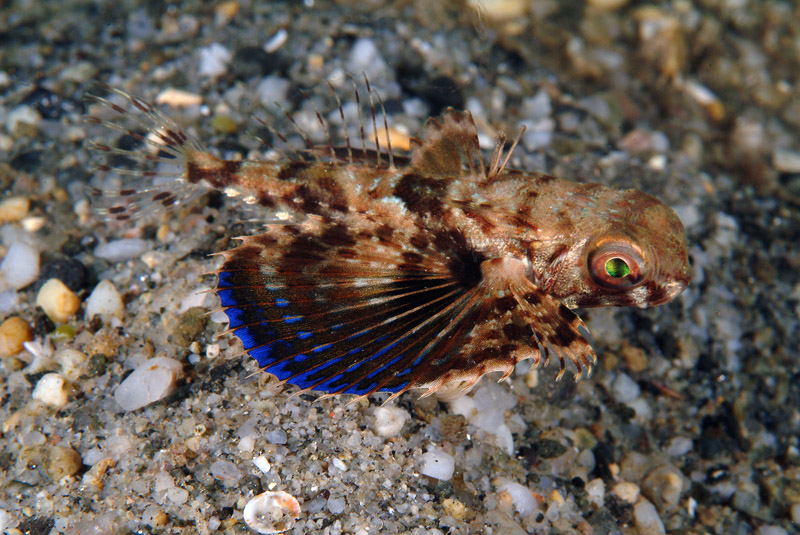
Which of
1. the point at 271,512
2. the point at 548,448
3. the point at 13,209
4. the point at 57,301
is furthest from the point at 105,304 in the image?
the point at 548,448

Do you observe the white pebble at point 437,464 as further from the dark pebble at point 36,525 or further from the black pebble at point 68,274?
the black pebble at point 68,274

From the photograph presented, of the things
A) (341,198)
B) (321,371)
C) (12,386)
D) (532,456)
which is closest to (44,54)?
(12,386)

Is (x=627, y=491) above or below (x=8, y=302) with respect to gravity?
above

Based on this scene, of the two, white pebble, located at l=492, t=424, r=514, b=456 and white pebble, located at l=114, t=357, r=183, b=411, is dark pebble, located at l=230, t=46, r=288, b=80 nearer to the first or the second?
white pebble, located at l=114, t=357, r=183, b=411

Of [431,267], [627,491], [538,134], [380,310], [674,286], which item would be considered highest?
[538,134]

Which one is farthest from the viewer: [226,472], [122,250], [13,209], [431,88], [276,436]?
[431,88]

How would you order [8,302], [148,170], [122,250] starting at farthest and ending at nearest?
[148,170] → [122,250] → [8,302]

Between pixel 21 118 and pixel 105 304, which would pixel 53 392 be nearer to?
pixel 105 304

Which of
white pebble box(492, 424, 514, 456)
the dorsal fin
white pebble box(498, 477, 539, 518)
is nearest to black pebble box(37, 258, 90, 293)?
the dorsal fin
